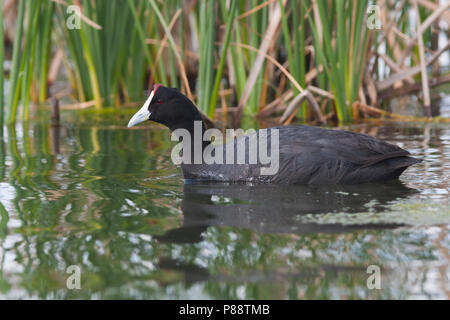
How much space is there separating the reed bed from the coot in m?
1.54

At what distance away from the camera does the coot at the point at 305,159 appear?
4.32 meters

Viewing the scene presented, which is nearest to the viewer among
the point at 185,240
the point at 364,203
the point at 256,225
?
the point at 185,240

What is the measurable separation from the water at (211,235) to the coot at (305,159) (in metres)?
0.10

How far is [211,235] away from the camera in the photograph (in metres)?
3.21

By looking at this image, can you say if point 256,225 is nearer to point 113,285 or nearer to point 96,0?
point 113,285

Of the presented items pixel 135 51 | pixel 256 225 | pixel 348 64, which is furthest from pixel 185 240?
pixel 135 51
